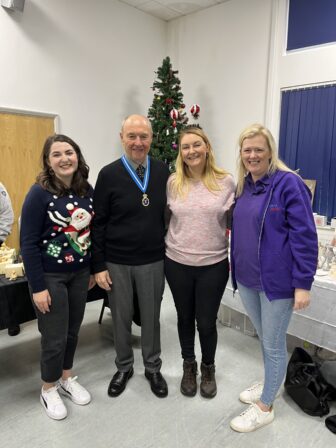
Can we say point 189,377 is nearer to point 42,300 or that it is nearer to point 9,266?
point 42,300

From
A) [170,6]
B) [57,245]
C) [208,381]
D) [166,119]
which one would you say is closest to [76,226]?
[57,245]

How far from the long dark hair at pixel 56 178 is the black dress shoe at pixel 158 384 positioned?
3.83 ft

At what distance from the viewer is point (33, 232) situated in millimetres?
1664

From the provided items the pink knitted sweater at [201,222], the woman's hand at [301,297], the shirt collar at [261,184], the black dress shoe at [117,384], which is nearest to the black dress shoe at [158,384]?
the black dress shoe at [117,384]

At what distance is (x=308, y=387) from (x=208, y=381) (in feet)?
1.83

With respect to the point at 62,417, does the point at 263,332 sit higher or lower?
higher

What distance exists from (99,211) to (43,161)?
0.37 meters

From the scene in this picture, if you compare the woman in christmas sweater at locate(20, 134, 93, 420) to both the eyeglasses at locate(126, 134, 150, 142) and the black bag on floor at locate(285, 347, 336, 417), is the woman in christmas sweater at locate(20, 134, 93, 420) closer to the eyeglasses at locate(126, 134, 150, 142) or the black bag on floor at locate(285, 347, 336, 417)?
the eyeglasses at locate(126, 134, 150, 142)

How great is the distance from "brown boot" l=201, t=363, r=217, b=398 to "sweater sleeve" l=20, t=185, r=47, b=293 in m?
→ 1.08

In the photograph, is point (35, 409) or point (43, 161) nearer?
point (43, 161)

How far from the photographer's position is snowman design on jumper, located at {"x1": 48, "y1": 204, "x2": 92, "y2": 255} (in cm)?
170

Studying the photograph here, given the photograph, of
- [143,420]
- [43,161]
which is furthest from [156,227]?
[143,420]

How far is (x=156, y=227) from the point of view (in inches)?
74.6

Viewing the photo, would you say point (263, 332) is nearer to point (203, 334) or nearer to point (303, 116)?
point (203, 334)
